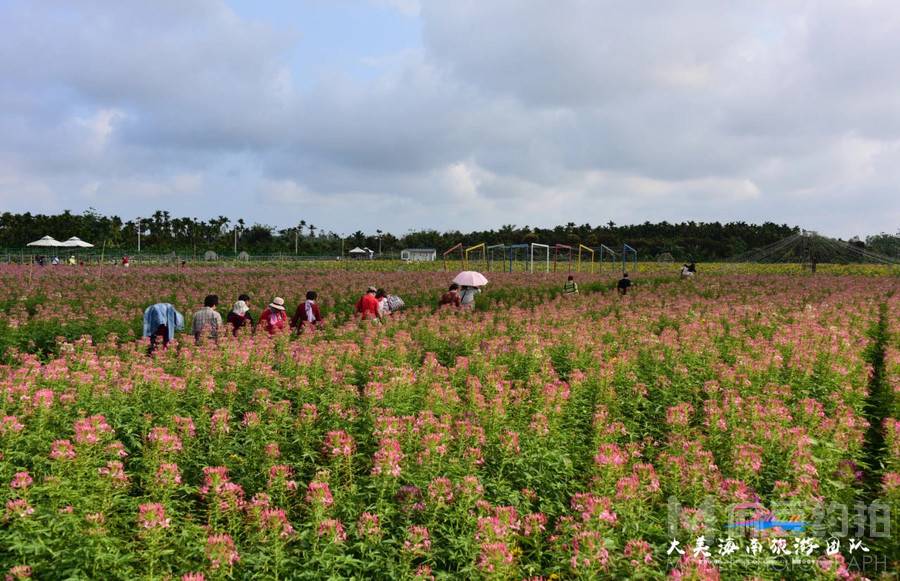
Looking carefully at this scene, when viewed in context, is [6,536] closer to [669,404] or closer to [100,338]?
[669,404]

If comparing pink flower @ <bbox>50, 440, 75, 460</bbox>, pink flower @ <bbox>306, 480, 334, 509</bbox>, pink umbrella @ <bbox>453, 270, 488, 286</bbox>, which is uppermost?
pink umbrella @ <bbox>453, 270, 488, 286</bbox>

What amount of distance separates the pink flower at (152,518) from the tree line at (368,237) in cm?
9006

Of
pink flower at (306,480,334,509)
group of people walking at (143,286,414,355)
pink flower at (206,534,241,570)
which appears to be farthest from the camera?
group of people walking at (143,286,414,355)

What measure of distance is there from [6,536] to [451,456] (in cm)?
356

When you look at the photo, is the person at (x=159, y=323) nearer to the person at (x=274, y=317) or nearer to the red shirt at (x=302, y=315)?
the person at (x=274, y=317)

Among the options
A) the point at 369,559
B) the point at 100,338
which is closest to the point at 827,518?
the point at 369,559

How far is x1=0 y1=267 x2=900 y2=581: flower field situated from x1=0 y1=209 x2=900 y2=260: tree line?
280 ft

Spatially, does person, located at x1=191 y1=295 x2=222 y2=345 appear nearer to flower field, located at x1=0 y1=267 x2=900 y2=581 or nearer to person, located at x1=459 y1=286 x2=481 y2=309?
flower field, located at x1=0 y1=267 x2=900 y2=581

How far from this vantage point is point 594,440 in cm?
688

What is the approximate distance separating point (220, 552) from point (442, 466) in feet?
7.11

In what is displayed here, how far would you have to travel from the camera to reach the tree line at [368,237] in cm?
10075

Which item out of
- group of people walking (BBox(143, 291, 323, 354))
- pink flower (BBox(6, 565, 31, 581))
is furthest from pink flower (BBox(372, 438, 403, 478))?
group of people walking (BBox(143, 291, 323, 354))

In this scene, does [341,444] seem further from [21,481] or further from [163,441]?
[21,481]

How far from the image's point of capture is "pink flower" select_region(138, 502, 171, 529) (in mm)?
4301
